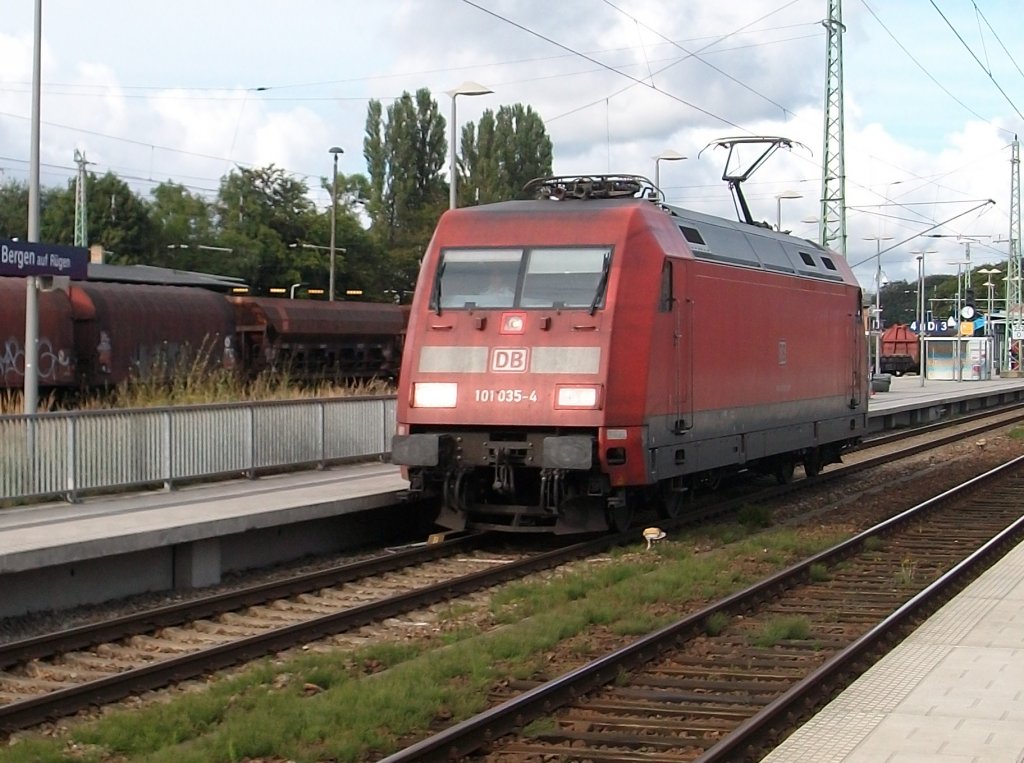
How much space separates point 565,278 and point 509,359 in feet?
3.34

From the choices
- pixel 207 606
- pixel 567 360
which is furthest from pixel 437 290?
pixel 207 606

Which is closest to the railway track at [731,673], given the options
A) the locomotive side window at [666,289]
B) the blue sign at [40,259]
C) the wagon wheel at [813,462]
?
the locomotive side window at [666,289]

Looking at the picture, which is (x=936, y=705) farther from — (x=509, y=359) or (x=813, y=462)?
(x=813, y=462)

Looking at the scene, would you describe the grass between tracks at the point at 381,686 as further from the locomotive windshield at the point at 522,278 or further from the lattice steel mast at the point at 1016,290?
the lattice steel mast at the point at 1016,290

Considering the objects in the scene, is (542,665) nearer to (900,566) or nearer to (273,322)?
(900,566)

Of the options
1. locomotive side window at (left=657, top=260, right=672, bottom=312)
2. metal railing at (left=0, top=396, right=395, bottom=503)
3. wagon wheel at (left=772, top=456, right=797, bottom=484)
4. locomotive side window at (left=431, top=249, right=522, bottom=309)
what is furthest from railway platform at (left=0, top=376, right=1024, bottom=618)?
wagon wheel at (left=772, top=456, right=797, bottom=484)

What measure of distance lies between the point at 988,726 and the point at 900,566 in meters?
6.69

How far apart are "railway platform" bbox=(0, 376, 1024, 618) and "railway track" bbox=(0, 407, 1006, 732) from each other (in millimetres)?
830

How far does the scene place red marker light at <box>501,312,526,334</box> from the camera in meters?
14.1

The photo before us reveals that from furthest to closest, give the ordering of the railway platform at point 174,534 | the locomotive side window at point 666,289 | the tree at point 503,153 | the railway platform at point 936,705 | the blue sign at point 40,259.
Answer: the tree at point 503,153, the blue sign at point 40,259, the locomotive side window at point 666,289, the railway platform at point 174,534, the railway platform at point 936,705

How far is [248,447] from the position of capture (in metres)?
16.9

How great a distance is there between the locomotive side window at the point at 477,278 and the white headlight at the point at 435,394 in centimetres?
87

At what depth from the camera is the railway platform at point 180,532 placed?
435 inches

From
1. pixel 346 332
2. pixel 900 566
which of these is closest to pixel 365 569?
pixel 900 566
